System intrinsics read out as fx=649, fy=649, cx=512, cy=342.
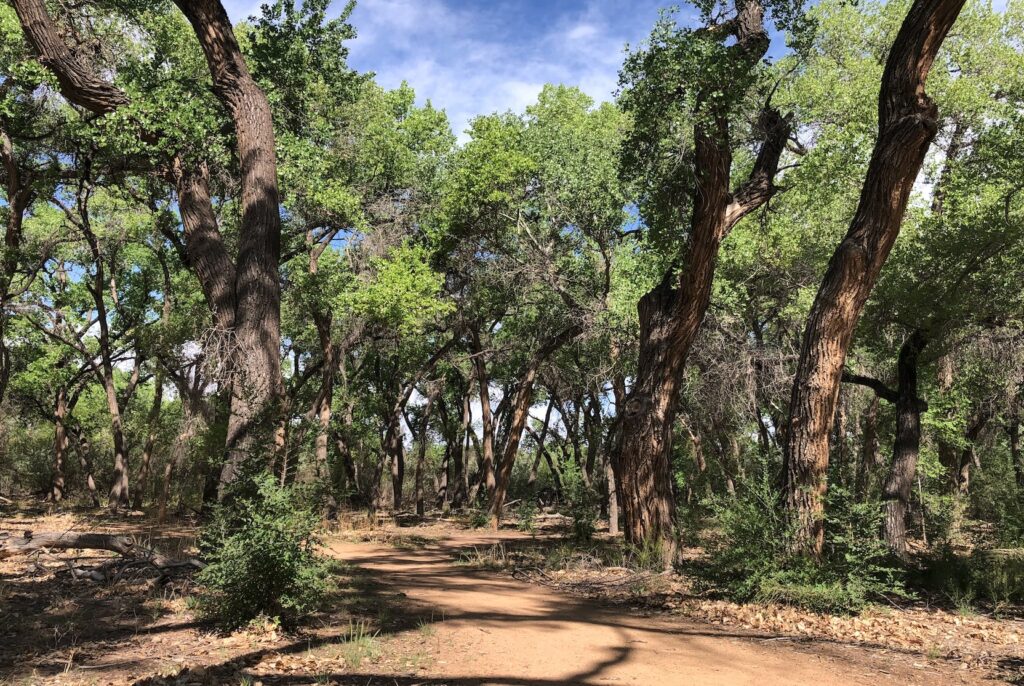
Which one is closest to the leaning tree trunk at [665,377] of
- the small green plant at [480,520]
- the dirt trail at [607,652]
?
the dirt trail at [607,652]

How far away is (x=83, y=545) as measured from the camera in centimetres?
764

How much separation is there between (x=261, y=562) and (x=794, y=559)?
5.67 metres

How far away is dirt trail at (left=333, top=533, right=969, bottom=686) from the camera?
4883 mm

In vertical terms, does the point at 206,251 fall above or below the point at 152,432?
above

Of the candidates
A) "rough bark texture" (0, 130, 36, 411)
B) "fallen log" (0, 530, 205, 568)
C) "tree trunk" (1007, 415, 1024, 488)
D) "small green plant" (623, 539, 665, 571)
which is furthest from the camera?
"tree trunk" (1007, 415, 1024, 488)

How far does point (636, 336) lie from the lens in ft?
49.5

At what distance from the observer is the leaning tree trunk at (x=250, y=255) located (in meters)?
6.75

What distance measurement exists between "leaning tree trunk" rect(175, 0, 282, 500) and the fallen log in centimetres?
195

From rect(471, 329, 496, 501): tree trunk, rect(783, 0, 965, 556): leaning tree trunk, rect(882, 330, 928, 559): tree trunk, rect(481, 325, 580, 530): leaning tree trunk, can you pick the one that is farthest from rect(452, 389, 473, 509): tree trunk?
rect(783, 0, 965, 556): leaning tree trunk

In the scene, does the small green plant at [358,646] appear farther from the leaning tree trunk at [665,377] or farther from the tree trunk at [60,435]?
the tree trunk at [60,435]

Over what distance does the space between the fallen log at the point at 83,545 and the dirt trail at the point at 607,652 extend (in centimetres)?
303

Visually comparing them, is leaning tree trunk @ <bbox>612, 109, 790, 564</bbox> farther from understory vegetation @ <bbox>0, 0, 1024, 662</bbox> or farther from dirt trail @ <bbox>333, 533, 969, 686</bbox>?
dirt trail @ <bbox>333, 533, 969, 686</bbox>

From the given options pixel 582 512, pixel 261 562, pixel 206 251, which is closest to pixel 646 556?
pixel 582 512

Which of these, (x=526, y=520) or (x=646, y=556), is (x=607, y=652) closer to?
(x=646, y=556)
